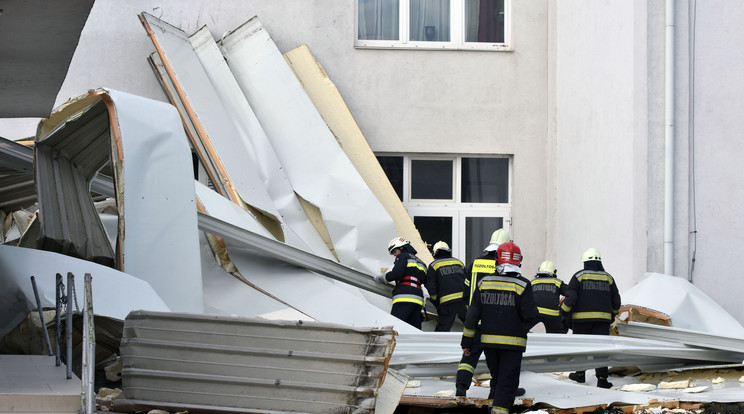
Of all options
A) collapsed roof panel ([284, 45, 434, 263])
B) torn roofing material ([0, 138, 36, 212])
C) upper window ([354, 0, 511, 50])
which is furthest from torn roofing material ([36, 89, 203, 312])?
upper window ([354, 0, 511, 50])

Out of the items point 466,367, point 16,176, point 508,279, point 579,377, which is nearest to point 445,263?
point 579,377

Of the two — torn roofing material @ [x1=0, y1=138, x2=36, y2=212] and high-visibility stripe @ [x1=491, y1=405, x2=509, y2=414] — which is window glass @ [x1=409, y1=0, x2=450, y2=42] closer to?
torn roofing material @ [x1=0, y1=138, x2=36, y2=212]

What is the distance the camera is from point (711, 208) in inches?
390

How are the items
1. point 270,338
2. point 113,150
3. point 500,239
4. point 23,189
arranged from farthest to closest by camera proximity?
point 23,189 < point 500,239 < point 113,150 < point 270,338

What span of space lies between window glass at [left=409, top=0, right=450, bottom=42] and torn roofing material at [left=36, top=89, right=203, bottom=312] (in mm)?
5616

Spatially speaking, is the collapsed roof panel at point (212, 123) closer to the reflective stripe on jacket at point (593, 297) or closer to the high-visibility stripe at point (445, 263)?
the high-visibility stripe at point (445, 263)

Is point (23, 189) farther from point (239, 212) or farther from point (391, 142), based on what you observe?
point (391, 142)

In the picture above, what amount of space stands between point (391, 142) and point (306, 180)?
1.47 metres

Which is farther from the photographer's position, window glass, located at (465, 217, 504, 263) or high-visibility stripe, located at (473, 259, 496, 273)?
window glass, located at (465, 217, 504, 263)

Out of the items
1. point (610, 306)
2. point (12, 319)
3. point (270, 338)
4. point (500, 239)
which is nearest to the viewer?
point (270, 338)

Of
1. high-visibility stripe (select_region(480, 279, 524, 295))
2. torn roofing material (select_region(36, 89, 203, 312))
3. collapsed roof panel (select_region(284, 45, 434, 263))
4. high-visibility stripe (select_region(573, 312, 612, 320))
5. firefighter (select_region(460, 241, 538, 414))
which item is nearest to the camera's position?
firefighter (select_region(460, 241, 538, 414))

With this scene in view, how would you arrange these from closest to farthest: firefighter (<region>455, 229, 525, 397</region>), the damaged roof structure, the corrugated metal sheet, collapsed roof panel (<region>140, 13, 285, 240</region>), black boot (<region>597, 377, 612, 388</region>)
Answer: the corrugated metal sheet → firefighter (<region>455, 229, 525, 397</region>) → the damaged roof structure → black boot (<region>597, 377, 612, 388</region>) → collapsed roof panel (<region>140, 13, 285, 240</region>)

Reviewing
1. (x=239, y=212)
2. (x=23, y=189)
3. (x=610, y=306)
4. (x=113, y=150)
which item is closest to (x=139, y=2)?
(x=23, y=189)

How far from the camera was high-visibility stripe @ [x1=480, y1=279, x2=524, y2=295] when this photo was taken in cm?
668
